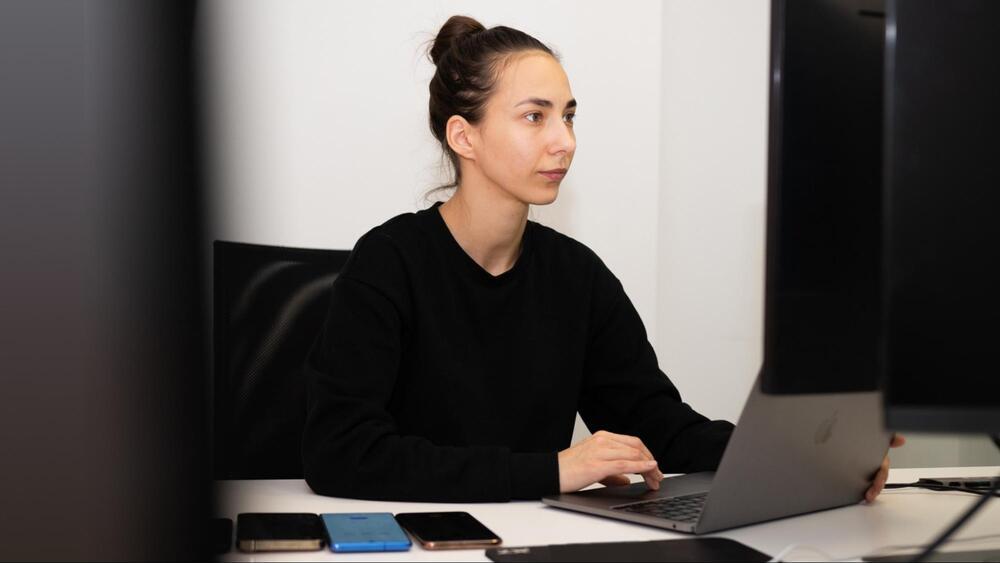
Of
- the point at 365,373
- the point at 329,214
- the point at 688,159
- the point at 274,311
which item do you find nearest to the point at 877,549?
the point at 365,373

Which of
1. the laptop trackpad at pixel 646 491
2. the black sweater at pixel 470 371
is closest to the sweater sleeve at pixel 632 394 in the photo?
the black sweater at pixel 470 371

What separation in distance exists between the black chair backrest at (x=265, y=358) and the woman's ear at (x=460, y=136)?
313mm

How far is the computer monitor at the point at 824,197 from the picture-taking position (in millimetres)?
696

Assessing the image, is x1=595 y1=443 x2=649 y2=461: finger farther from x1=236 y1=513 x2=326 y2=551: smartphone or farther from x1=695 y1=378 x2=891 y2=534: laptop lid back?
x1=236 y1=513 x2=326 y2=551: smartphone

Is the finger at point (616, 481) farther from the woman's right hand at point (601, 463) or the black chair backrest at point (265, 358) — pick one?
the black chair backrest at point (265, 358)

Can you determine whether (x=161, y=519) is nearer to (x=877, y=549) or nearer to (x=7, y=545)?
(x=7, y=545)

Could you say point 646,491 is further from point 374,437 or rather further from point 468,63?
point 468,63

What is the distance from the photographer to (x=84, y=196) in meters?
0.27

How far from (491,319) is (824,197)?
0.75m

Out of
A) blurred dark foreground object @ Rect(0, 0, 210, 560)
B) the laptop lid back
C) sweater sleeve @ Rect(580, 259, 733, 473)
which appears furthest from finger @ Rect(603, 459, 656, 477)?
blurred dark foreground object @ Rect(0, 0, 210, 560)

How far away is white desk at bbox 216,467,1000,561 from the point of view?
781 millimetres

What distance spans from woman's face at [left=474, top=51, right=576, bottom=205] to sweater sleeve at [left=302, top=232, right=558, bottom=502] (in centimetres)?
28

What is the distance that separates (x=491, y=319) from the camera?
1.41 m

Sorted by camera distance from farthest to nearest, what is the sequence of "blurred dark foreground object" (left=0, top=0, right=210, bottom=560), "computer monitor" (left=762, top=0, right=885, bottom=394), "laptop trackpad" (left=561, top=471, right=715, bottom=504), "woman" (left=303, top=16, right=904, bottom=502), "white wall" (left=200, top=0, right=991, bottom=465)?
"white wall" (left=200, top=0, right=991, bottom=465)
"woman" (left=303, top=16, right=904, bottom=502)
"laptop trackpad" (left=561, top=471, right=715, bottom=504)
"computer monitor" (left=762, top=0, right=885, bottom=394)
"blurred dark foreground object" (left=0, top=0, right=210, bottom=560)
